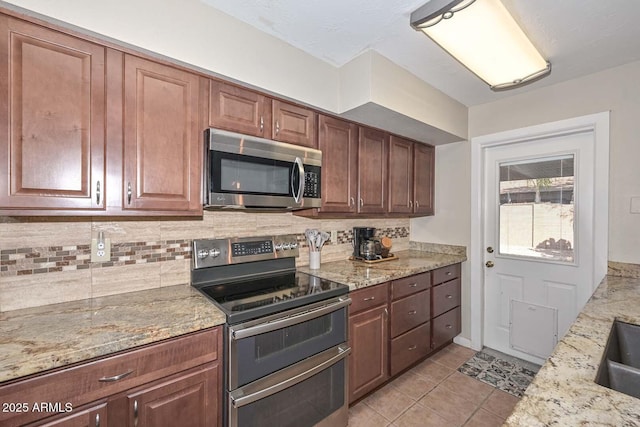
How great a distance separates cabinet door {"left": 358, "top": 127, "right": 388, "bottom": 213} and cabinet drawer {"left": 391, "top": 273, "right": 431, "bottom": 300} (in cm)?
62

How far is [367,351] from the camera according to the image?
1.99m

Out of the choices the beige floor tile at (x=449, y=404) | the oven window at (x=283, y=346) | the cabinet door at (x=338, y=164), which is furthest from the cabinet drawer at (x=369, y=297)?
the beige floor tile at (x=449, y=404)

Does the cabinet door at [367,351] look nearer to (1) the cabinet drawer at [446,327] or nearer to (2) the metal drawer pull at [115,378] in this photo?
(1) the cabinet drawer at [446,327]

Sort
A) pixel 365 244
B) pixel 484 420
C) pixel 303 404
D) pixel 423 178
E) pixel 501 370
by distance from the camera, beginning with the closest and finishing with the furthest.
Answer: pixel 303 404
pixel 484 420
pixel 501 370
pixel 365 244
pixel 423 178

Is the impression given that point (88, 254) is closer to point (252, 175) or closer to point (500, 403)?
point (252, 175)

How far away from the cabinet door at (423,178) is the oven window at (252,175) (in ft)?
5.07

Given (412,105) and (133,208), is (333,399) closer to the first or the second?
(133,208)

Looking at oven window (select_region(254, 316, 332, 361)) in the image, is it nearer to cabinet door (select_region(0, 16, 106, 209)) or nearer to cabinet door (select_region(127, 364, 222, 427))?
cabinet door (select_region(127, 364, 222, 427))

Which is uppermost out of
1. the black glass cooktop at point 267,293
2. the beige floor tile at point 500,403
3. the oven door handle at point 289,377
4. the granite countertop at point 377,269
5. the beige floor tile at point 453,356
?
the granite countertop at point 377,269

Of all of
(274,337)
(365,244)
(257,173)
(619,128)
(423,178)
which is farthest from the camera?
(423,178)

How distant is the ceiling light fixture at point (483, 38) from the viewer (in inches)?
55.2

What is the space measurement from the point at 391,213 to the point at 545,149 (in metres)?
1.41

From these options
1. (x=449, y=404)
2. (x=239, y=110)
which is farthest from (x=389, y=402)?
(x=239, y=110)

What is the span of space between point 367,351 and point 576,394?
1.39 metres
